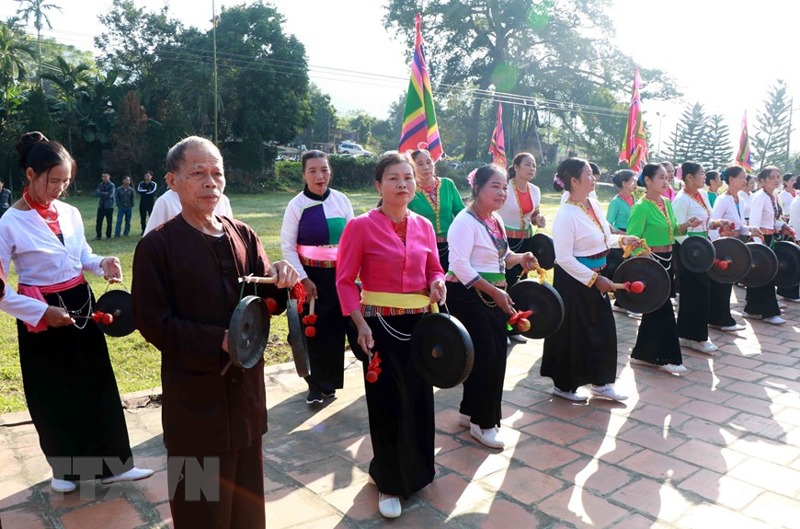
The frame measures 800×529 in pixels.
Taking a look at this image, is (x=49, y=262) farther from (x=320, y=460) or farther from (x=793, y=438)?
(x=793, y=438)

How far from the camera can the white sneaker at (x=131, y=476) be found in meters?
3.62

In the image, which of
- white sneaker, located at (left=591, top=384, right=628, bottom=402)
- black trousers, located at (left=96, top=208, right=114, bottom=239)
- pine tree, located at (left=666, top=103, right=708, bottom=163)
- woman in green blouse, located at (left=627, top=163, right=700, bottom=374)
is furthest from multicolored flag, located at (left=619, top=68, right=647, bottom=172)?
pine tree, located at (left=666, top=103, right=708, bottom=163)

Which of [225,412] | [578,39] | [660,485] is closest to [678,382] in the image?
[660,485]

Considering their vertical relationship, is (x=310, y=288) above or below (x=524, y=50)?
below

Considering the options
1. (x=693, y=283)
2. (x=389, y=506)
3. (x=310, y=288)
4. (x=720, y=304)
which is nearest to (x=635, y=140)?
(x=720, y=304)

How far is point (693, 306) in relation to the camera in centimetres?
666

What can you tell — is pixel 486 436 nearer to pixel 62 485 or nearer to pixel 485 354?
pixel 485 354

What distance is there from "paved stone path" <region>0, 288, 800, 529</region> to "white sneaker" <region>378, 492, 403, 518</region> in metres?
0.04

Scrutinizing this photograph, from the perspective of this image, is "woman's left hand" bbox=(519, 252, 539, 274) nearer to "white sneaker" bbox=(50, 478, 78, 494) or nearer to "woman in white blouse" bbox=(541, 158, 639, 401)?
"woman in white blouse" bbox=(541, 158, 639, 401)

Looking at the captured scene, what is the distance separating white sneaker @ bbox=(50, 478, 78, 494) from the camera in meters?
3.53

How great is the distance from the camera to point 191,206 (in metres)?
2.47

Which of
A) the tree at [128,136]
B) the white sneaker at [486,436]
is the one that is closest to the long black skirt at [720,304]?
the white sneaker at [486,436]

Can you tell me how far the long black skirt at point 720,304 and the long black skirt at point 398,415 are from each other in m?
5.10

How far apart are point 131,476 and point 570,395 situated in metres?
3.25
